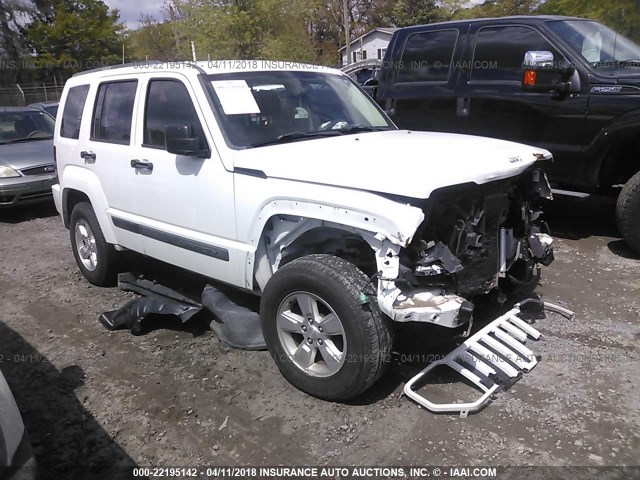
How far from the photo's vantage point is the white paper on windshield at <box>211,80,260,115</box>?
3.87 meters

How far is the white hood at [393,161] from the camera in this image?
2936 mm

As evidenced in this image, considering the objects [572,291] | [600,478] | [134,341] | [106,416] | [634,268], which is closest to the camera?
[600,478]

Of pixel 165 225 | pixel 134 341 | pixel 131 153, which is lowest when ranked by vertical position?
pixel 134 341

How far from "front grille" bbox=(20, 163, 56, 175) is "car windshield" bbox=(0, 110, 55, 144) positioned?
3.68 ft

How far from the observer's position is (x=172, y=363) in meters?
3.92

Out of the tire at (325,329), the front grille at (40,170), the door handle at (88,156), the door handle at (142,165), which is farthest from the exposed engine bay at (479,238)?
the front grille at (40,170)

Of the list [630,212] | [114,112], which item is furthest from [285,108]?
[630,212]

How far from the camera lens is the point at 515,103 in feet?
19.5

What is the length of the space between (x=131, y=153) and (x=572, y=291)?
3.90m

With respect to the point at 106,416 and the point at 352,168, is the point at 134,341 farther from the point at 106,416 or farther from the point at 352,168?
the point at 352,168

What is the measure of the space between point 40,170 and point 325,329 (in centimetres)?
727

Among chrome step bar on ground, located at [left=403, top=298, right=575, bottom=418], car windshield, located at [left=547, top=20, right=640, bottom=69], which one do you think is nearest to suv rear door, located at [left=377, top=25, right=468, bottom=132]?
car windshield, located at [left=547, top=20, right=640, bottom=69]

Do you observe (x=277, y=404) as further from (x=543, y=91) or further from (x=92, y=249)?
(x=543, y=91)

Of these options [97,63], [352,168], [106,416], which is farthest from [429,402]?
[97,63]
